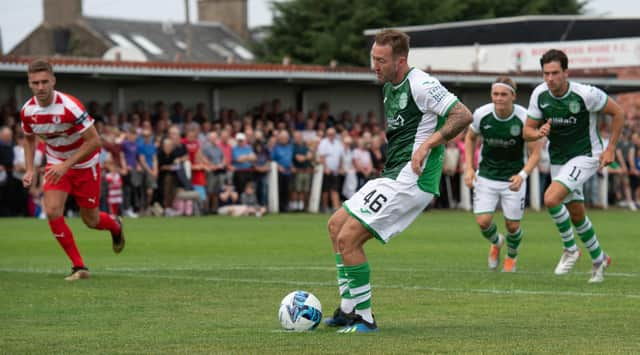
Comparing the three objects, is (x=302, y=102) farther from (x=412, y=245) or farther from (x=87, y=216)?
(x=87, y=216)

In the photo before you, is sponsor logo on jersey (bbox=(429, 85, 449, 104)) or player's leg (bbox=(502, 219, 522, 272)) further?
player's leg (bbox=(502, 219, 522, 272))

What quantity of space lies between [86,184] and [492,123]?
4.84 m

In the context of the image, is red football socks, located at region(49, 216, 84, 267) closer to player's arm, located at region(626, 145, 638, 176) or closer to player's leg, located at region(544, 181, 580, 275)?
player's leg, located at region(544, 181, 580, 275)

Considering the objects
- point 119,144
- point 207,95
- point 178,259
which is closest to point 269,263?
point 178,259

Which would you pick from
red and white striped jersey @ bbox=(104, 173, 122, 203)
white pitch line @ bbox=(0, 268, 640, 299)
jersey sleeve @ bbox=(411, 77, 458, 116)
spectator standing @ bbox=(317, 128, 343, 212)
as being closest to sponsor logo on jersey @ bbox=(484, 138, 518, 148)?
white pitch line @ bbox=(0, 268, 640, 299)

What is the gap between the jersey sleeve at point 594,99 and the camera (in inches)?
529

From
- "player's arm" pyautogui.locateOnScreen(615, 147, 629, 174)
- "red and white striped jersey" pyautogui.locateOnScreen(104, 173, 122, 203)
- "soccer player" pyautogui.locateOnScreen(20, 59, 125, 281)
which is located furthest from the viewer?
"player's arm" pyautogui.locateOnScreen(615, 147, 629, 174)

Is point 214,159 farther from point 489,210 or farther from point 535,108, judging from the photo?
point 535,108

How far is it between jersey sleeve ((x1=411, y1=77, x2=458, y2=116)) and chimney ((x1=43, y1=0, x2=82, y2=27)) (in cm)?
7552

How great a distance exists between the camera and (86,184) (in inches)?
541

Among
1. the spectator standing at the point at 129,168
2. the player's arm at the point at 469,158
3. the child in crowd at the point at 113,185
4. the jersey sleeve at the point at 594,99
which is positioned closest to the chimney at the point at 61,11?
the spectator standing at the point at 129,168

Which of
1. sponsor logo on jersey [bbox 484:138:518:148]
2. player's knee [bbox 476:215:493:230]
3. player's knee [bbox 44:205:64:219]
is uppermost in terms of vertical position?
sponsor logo on jersey [bbox 484:138:518:148]

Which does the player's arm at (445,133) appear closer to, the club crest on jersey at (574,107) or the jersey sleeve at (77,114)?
the club crest on jersey at (574,107)

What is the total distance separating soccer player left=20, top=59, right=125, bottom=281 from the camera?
13.1 m
